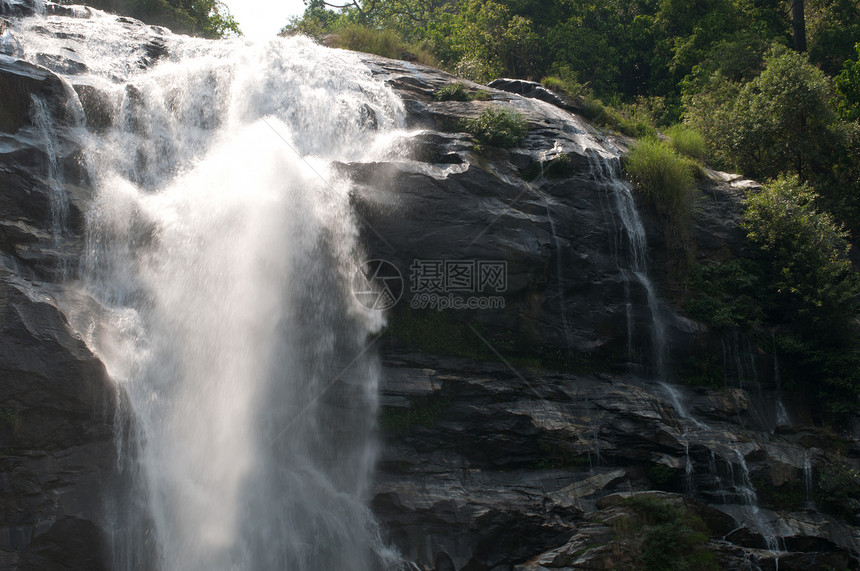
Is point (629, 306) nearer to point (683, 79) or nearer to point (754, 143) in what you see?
point (754, 143)

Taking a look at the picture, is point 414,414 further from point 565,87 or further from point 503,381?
point 565,87

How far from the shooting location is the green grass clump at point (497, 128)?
613 inches

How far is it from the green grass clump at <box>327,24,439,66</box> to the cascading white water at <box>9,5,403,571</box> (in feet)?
23.2

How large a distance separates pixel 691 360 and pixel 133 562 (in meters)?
11.8

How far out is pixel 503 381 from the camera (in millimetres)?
12820

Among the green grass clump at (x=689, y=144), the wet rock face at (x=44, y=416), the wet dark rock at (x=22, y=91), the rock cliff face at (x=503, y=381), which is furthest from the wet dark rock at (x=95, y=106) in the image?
the green grass clump at (x=689, y=144)

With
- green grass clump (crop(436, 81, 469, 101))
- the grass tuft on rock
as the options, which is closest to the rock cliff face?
the grass tuft on rock

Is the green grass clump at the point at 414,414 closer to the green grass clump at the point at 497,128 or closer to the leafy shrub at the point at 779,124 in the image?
the green grass clump at the point at 497,128

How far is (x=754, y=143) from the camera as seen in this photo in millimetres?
19016

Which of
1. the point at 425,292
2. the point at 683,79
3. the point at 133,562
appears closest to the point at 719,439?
the point at 425,292

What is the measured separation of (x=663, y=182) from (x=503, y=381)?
6.84 meters

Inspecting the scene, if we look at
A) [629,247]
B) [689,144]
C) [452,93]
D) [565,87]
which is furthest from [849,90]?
[452,93]

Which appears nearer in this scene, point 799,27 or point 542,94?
point 542,94

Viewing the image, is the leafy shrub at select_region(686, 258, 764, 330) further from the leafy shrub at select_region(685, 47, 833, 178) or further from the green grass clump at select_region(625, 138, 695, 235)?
the leafy shrub at select_region(685, 47, 833, 178)
